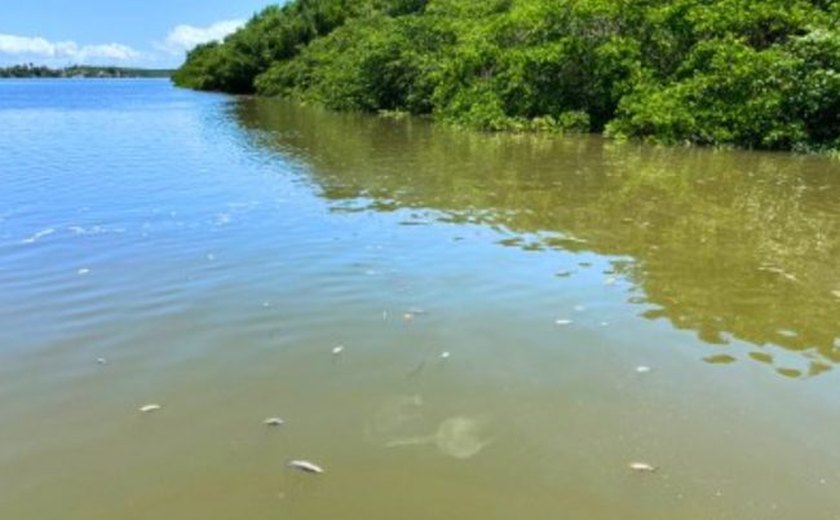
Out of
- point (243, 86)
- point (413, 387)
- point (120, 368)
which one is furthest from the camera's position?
point (243, 86)

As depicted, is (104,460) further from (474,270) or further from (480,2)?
(480,2)

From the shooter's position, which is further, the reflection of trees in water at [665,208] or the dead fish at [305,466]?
the reflection of trees in water at [665,208]

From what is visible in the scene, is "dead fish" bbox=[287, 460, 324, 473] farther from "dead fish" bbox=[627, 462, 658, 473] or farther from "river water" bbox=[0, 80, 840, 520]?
"dead fish" bbox=[627, 462, 658, 473]

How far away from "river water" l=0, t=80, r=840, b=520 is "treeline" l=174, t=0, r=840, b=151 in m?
8.35

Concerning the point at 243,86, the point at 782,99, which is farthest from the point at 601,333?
the point at 243,86

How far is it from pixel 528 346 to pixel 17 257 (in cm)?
695

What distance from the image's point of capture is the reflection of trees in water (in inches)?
291

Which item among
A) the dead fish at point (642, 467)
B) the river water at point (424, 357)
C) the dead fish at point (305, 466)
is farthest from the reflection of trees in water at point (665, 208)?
the dead fish at point (305, 466)

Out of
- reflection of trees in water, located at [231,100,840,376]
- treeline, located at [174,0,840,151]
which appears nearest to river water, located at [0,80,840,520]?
reflection of trees in water, located at [231,100,840,376]

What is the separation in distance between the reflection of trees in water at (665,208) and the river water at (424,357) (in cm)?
7

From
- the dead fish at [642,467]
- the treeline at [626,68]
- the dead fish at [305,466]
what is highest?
the treeline at [626,68]

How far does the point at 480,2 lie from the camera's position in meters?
37.8

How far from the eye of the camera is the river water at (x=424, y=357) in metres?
4.33

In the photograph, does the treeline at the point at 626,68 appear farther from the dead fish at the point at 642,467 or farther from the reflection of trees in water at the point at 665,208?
the dead fish at the point at 642,467
